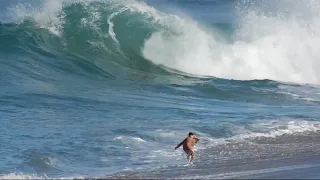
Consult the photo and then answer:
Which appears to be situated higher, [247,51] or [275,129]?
[247,51]

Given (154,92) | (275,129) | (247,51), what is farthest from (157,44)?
(275,129)

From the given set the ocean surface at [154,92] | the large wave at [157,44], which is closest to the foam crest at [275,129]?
the ocean surface at [154,92]

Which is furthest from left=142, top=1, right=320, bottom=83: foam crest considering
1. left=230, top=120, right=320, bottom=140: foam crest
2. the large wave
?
left=230, top=120, right=320, bottom=140: foam crest

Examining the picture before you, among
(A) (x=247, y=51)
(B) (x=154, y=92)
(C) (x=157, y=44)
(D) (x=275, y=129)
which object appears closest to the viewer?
(D) (x=275, y=129)

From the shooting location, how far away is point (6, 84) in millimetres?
21281

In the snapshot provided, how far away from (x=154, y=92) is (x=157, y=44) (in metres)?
6.08

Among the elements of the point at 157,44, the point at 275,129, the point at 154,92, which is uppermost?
the point at 157,44

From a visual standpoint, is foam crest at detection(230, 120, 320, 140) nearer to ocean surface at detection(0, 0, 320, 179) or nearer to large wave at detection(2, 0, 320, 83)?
ocean surface at detection(0, 0, 320, 179)

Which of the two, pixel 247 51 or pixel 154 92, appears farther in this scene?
pixel 247 51

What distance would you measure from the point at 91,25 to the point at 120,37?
1111 mm

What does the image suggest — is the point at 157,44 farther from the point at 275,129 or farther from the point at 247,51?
the point at 275,129

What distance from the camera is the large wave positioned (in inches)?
1006

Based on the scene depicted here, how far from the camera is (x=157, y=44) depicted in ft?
88.5

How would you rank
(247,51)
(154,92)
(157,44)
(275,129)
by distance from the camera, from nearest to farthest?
(275,129), (154,92), (157,44), (247,51)
